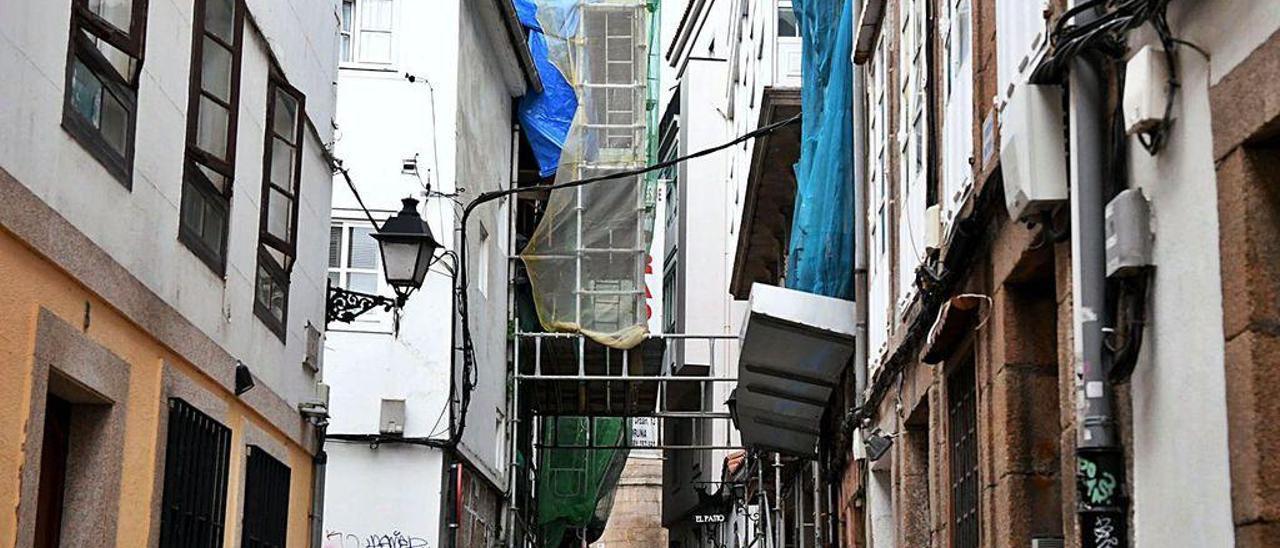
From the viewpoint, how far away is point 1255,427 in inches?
212

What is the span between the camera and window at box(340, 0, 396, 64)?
21703 millimetres

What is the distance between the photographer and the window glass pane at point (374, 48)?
21703mm

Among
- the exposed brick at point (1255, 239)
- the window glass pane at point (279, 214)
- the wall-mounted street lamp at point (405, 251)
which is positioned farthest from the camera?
the wall-mounted street lamp at point (405, 251)

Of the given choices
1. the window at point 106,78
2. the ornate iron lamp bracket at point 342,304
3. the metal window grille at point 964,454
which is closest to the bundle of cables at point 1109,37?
the metal window grille at point 964,454

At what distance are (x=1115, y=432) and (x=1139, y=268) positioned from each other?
82cm

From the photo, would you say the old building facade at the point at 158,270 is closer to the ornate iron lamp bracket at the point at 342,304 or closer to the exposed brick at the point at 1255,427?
the ornate iron lamp bracket at the point at 342,304

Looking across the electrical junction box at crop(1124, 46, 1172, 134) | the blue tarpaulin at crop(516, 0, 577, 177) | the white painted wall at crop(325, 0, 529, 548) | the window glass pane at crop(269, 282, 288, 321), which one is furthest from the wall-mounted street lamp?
the blue tarpaulin at crop(516, 0, 577, 177)

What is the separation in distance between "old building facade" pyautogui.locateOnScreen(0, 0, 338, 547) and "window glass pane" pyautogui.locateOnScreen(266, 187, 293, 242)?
0.02 m

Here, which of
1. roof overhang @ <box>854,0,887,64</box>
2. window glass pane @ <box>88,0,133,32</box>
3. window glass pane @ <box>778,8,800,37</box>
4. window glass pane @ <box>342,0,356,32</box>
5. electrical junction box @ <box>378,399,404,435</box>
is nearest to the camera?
window glass pane @ <box>88,0,133,32</box>

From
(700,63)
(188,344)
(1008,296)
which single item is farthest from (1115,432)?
(700,63)

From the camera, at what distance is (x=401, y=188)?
21375 millimetres

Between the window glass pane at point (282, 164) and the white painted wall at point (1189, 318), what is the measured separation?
6.75 metres

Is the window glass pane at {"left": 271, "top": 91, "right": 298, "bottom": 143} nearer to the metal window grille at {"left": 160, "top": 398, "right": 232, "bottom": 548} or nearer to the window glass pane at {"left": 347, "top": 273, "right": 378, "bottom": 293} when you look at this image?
the metal window grille at {"left": 160, "top": 398, "right": 232, "bottom": 548}

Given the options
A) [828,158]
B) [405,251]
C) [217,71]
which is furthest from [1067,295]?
[828,158]
